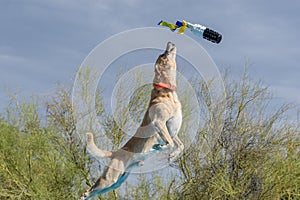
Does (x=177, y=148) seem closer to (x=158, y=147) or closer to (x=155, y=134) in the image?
(x=158, y=147)

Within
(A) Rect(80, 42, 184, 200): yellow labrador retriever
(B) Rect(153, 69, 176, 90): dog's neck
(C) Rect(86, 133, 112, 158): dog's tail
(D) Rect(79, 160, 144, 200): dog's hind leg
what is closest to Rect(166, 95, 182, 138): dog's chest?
(A) Rect(80, 42, 184, 200): yellow labrador retriever

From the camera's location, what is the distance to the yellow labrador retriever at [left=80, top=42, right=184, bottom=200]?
274 centimetres

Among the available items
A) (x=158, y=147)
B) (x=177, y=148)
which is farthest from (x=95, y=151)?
(x=177, y=148)

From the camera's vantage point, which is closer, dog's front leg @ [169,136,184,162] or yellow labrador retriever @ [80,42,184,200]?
yellow labrador retriever @ [80,42,184,200]

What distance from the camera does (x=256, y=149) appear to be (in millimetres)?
11328

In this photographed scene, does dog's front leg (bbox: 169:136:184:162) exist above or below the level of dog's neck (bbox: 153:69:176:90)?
below

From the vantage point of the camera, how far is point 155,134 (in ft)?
9.24

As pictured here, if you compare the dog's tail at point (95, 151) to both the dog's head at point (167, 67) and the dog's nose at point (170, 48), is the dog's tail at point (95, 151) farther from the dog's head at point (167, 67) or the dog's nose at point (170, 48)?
the dog's nose at point (170, 48)

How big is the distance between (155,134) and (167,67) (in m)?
0.36

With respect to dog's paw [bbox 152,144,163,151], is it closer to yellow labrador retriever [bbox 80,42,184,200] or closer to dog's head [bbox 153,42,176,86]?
yellow labrador retriever [bbox 80,42,184,200]

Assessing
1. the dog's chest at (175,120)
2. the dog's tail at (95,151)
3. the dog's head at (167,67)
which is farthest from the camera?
the dog's tail at (95,151)

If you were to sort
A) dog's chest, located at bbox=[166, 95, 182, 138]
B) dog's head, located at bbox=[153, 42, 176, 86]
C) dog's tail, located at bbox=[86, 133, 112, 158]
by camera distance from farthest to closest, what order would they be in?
1. dog's tail, located at bbox=[86, 133, 112, 158]
2. dog's chest, located at bbox=[166, 95, 182, 138]
3. dog's head, located at bbox=[153, 42, 176, 86]

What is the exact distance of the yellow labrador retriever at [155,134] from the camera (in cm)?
274

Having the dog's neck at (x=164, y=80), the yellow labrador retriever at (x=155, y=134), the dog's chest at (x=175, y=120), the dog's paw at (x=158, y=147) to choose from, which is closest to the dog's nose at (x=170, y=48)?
the yellow labrador retriever at (x=155, y=134)
